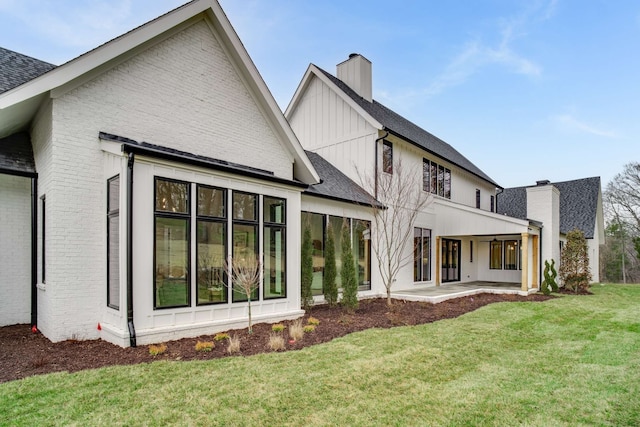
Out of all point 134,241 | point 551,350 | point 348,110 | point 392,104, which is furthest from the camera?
point 392,104

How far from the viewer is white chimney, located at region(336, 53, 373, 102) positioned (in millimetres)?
16516

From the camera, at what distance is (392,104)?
4953cm

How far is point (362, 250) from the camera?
13.4m

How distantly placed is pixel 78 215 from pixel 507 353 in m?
8.01

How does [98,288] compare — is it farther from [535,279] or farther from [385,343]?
[535,279]

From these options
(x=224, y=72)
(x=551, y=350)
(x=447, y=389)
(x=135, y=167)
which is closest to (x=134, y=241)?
(x=135, y=167)

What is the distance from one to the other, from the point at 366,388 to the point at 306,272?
5.37m

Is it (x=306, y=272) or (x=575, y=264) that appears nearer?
(x=306, y=272)

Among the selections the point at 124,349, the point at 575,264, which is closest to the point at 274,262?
the point at 124,349

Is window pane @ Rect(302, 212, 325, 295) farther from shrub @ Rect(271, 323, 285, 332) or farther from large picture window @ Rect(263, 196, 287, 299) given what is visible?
shrub @ Rect(271, 323, 285, 332)

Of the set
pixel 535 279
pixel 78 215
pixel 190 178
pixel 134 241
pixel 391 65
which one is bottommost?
pixel 535 279

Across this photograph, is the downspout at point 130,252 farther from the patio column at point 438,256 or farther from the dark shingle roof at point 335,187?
the patio column at point 438,256

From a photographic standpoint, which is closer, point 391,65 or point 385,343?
point 385,343

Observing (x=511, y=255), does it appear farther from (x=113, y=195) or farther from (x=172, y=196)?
(x=113, y=195)
